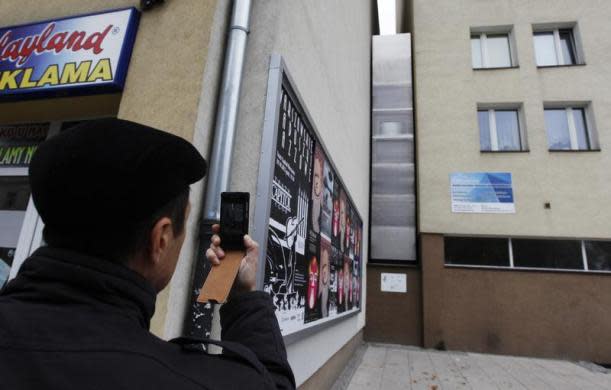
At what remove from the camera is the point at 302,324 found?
2.85 m

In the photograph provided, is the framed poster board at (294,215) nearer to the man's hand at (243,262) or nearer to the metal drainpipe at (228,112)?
the metal drainpipe at (228,112)

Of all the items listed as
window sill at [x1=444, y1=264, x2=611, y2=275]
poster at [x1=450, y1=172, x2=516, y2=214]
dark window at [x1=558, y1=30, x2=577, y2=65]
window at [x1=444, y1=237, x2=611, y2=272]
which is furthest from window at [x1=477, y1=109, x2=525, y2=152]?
window sill at [x1=444, y1=264, x2=611, y2=275]

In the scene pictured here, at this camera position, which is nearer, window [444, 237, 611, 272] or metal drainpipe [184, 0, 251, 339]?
metal drainpipe [184, 0, 251, 339]

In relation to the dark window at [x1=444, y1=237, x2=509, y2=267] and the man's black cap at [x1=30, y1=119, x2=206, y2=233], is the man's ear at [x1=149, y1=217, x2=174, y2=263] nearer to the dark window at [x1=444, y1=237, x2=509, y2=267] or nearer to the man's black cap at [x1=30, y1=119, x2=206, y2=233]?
the man's black cap at [x1=30, y1=119, x2=206, y2=233]

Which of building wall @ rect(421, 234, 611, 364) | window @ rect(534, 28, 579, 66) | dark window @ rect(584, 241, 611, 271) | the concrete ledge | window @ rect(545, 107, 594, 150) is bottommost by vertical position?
the concrete ledge

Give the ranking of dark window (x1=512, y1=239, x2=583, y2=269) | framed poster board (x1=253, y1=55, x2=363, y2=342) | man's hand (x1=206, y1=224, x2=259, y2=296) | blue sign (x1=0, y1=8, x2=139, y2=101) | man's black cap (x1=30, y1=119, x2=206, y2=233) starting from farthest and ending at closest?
dark window (x1=512, y1=239, x2=583, y2=269) < blue sign (x1=0, y1=8, x2=139, y2=101) < framed poster board (x1=253, y1=55, x2=363, y2=342) < man's hand (x1=206, y1=224, x2=259, y2=296) < man's black cap (x1=30, y1=119, x2=206, y2=233)

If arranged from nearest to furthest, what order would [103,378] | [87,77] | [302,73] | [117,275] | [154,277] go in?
[103,378], [117,275], [154,277], [87,77], [302,73]

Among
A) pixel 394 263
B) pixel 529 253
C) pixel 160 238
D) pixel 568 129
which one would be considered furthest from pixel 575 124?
pixel 160 238

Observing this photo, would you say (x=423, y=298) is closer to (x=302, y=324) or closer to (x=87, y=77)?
(x=302, y=324)

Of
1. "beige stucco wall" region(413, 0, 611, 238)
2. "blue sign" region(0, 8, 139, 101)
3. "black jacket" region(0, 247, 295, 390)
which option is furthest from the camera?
"beige stucco wall" region(413, 0, 611, 238)

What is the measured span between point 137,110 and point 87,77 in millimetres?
566

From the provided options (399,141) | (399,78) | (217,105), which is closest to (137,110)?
(217,105)

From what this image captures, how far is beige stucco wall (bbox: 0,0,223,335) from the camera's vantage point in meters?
1.90

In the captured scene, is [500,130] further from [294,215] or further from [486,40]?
[294,215]
